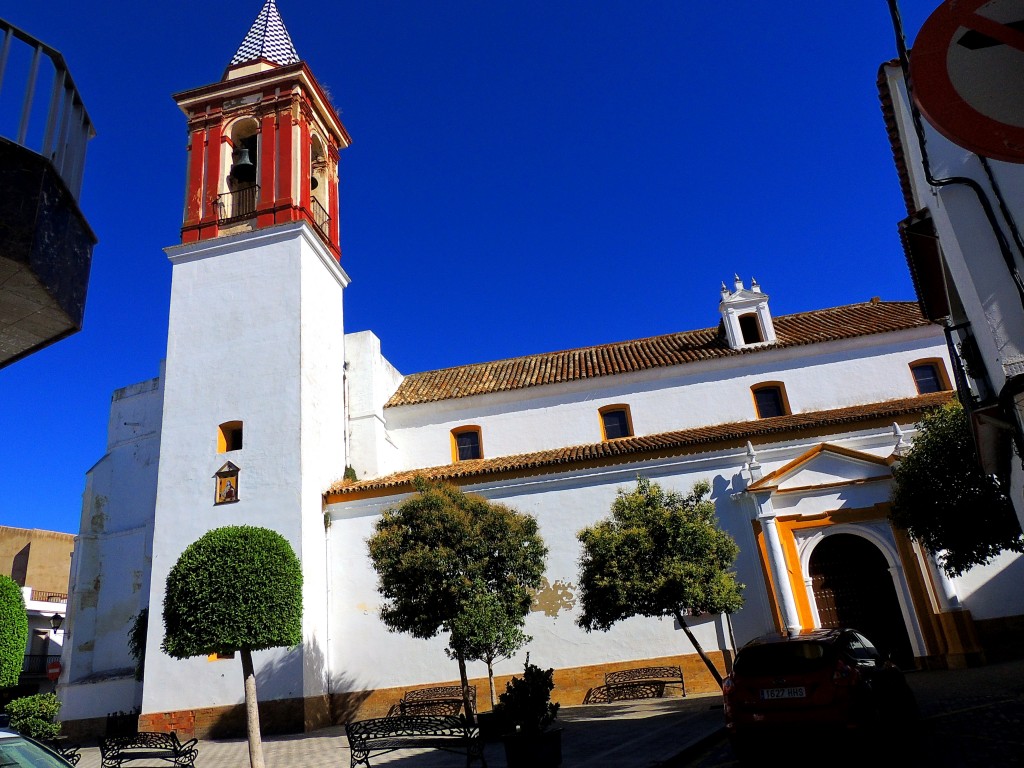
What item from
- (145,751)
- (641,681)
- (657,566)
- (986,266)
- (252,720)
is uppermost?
(986,266)

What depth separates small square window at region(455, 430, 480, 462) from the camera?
69.6ft

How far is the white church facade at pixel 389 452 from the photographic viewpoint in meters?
15.6

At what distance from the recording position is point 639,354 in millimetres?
22344

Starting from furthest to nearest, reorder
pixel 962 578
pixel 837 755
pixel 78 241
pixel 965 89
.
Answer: pixel 962 578
pixel 837 755
pixel 78 241
pixel 965 89

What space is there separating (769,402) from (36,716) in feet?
62.1

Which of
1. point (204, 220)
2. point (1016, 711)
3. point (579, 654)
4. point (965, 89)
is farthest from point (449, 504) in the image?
point (204, 220)

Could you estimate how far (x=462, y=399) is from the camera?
845 inches

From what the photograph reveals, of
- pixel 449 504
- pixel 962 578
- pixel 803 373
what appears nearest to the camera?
pixel 449 504

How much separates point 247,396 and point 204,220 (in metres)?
5.82

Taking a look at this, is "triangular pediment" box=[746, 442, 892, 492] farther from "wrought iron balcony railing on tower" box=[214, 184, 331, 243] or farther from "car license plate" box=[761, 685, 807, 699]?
"wrought iron balcony railing on tower" box=[214, 184, 331, 243]

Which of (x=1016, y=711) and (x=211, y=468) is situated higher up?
(x=211, y=468)

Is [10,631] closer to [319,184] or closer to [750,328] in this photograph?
[319,184]

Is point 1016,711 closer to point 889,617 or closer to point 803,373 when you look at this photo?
point 889,617

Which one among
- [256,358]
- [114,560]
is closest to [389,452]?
[256,358]
